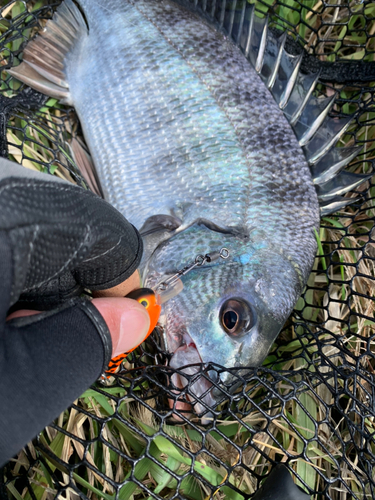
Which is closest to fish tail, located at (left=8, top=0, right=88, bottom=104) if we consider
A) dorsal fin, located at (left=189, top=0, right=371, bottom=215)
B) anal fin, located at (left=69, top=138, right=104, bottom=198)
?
anal fin, located at (left=69, top=138, right=104, bottom=198)

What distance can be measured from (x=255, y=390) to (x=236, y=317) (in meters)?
0.62

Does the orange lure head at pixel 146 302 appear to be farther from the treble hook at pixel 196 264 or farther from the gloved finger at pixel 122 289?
the treble hook at pixel 196 264

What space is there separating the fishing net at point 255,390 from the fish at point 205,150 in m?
0.13

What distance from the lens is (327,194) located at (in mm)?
2111

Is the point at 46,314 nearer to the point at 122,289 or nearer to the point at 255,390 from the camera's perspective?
the point at 122,289

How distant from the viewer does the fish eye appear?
1.66m

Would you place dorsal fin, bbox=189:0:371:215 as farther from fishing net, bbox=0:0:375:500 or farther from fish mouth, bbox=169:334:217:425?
fish mouth, bbox=169:334:217:425

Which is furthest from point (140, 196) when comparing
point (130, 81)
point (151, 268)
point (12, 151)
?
point (12, 151)

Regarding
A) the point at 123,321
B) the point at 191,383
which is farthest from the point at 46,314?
the point at 191,383

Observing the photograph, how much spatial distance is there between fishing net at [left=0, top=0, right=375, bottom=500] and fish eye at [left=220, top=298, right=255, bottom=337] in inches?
7.1

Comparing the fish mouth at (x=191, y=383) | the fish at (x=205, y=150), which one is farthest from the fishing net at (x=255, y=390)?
the fish at (x=205, y=150)

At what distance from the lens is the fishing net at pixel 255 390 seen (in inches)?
61.9

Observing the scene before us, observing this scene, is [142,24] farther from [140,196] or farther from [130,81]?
[140,196]

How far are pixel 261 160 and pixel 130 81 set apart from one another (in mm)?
800
